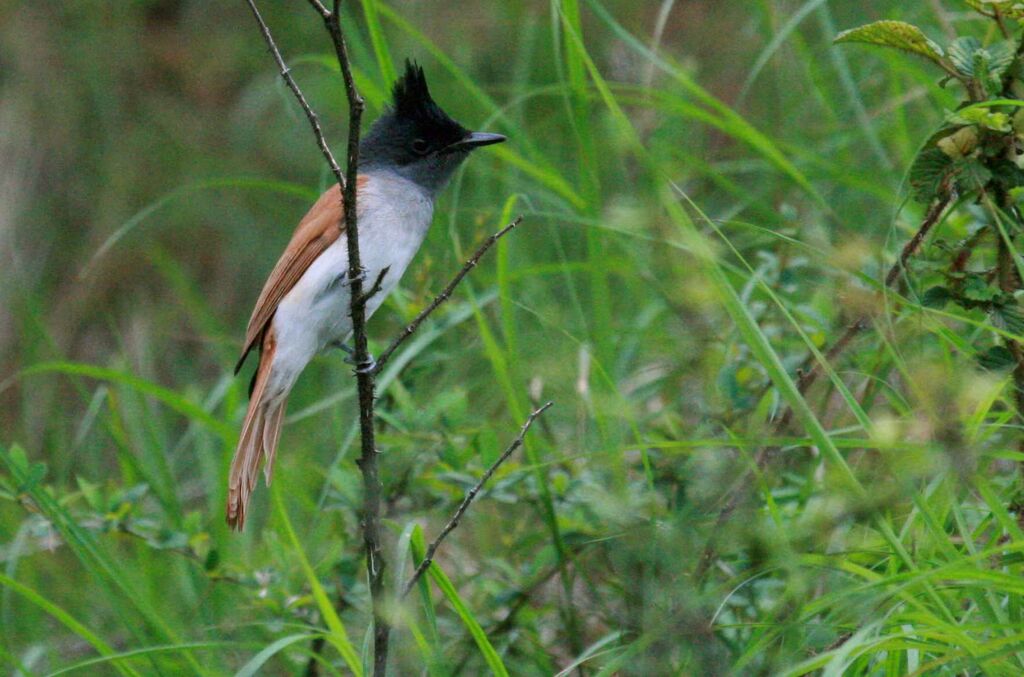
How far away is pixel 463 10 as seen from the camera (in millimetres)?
5766

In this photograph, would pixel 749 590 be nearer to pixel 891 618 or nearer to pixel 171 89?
pixel 891 618

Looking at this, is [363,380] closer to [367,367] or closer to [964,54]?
[367,367]

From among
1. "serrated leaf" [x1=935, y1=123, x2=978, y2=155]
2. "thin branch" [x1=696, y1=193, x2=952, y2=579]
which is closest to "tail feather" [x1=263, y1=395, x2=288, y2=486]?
"thin branch" [x1=696, y1=193, x2=952, y2=579]

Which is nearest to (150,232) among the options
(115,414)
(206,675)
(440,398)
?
(115,414)

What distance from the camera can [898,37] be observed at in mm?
2314

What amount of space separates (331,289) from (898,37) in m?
1.61

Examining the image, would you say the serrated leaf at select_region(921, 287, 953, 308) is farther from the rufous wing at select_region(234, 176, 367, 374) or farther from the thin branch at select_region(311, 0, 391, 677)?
the rufous wing at select_region(234, 176, 367, 374)

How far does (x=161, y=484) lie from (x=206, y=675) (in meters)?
0.91

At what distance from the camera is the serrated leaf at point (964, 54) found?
2316 millimetres

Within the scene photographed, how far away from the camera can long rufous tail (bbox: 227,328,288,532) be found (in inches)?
117

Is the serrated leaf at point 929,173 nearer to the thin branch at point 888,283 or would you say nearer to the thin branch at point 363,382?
the thin branch at point 888,283

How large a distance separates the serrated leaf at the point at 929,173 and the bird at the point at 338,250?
1205 millimetres

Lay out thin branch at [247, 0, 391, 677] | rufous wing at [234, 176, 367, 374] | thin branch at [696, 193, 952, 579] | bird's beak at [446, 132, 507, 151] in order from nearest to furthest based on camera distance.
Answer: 1. thin branch at [247, 0, 391, 677]
2. thin branch at [696, 193, 952, 579]
3. bird's beak at [446, 132, 507, 151]
4. rufous wing at [234, 176, 367, 374]

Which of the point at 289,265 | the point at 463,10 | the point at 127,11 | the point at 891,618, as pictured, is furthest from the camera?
the point at 127,11
